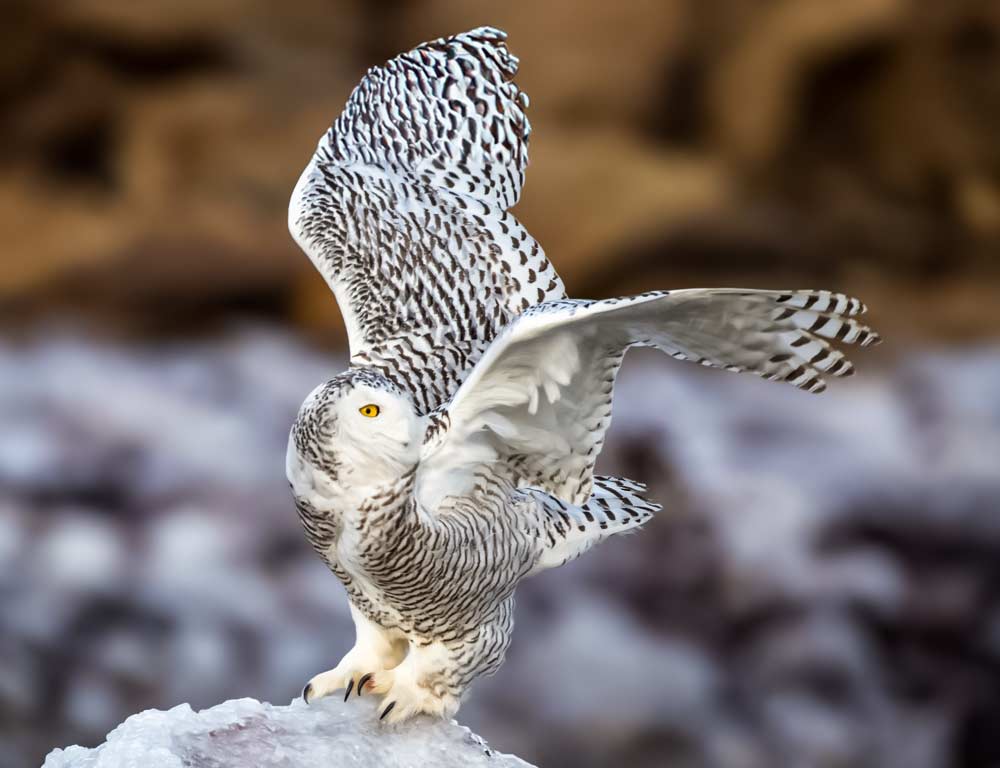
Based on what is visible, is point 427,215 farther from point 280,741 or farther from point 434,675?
point 280,741

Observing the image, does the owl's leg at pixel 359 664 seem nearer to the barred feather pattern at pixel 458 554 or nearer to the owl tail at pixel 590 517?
the barred feather pattern at pixel 458 554

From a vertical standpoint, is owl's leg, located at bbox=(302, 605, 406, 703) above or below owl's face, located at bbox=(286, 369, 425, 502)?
below

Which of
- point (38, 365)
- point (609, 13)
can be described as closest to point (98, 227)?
point (38, 365)

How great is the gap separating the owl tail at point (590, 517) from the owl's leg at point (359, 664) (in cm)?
25

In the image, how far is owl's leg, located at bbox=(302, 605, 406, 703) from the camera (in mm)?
1894

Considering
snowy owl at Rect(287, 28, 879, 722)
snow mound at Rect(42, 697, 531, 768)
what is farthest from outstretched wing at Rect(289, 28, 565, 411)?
snow mound at Rect(42, 697, 531, 768)

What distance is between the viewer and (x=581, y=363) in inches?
71.4

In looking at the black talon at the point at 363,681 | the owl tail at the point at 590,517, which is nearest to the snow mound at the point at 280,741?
the black talon at the point at 363,681

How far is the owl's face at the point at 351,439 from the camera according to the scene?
1644 millimetres

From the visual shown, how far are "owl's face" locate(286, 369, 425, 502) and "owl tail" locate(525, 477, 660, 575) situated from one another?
1.17 ft

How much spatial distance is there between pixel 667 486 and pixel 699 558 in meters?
0.24

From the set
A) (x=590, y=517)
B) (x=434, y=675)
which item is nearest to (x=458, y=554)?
(x=434, y=675)

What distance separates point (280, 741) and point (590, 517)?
557mm

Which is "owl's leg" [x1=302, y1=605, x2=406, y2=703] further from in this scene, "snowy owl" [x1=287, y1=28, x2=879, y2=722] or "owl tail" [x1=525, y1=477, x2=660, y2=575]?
"owl tail" [x1=525, y1=477, x2=660, y2=575]
